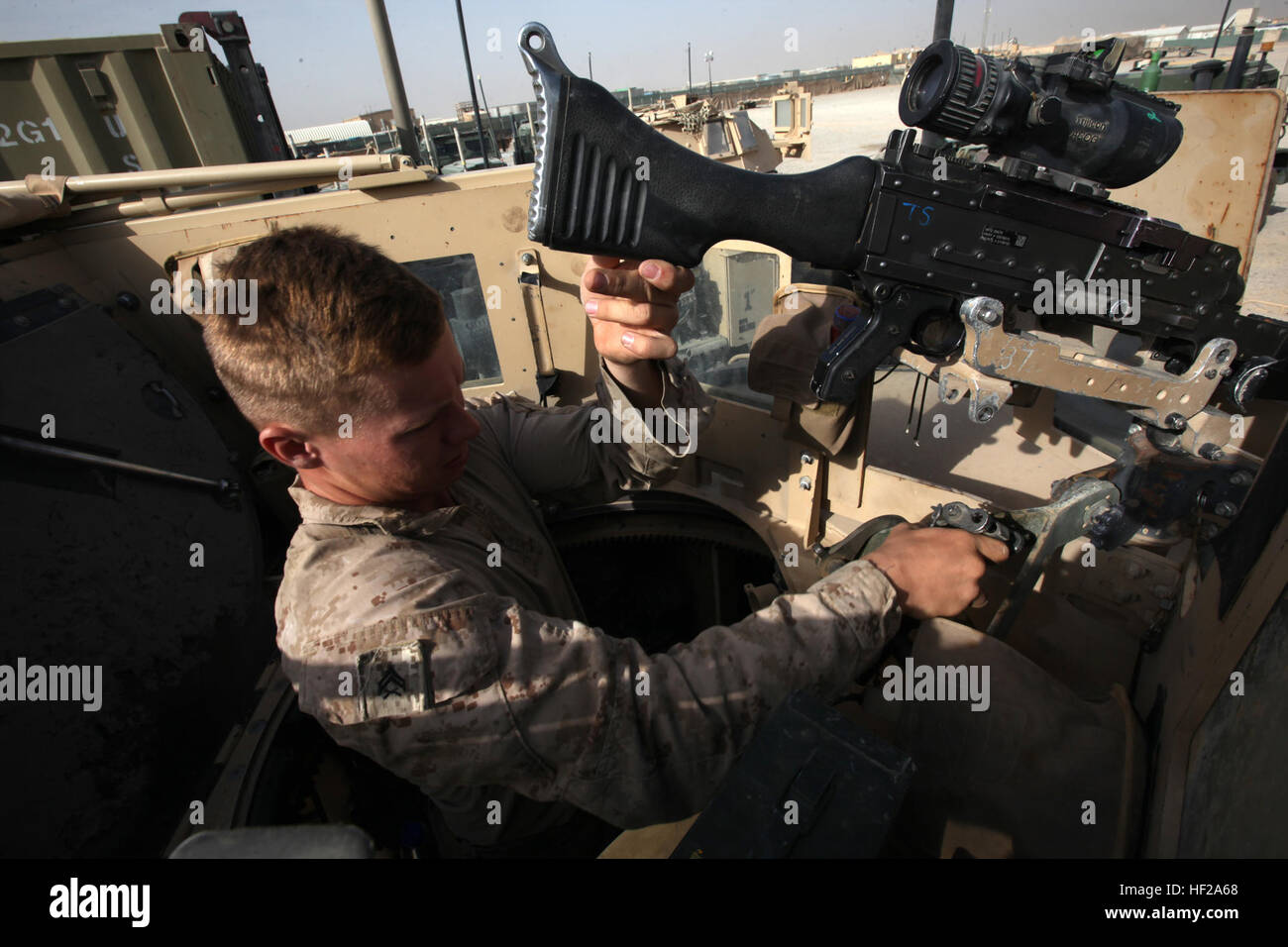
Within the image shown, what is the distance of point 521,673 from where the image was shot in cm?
124

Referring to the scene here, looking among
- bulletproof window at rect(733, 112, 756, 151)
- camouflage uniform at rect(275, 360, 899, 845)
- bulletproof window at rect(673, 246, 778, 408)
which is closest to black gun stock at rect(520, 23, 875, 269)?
camouflage uniform at rect(275, 360, 899, 845)

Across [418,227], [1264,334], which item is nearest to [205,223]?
[418,227]

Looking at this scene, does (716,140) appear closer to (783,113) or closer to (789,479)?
(783,113)

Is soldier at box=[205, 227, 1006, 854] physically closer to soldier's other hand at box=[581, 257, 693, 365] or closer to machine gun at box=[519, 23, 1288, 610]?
soldier's other hand at box=[581, 257, 693, 365]

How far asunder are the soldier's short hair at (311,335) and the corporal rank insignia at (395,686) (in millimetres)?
579

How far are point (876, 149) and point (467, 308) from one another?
1928 cm

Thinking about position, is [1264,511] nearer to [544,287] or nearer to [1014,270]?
[1014,270]

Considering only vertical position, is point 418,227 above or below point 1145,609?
above

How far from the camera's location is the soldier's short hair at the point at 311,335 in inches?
55.0

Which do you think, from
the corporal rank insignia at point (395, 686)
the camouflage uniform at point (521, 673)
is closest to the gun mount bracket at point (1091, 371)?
the camouflage uniform at point (521, 673)

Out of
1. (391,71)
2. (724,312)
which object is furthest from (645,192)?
(391,71)

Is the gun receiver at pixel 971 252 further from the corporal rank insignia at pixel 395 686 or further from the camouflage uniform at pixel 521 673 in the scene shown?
the corporal rank insignia at pixel 395 686

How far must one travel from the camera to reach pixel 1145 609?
1.64m

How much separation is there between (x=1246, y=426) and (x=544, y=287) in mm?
2747
